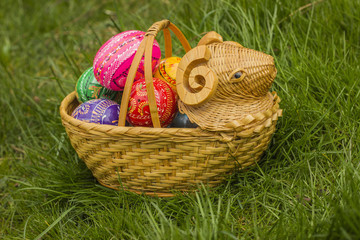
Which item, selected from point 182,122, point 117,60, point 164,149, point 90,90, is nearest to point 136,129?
point 164,149

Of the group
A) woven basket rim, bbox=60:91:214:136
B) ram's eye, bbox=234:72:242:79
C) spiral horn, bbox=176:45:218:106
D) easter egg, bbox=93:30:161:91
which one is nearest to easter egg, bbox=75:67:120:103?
easter egg, bbox=93:30:161:91

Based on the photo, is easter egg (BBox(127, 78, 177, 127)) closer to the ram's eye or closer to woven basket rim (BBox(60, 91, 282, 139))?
woven basket rim (BBox(60, 91, 282, 139))

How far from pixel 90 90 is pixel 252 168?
0.99 metres

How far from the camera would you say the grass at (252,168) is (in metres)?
1.54

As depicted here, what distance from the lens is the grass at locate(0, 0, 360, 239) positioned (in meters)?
1.54

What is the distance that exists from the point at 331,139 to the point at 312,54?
629mm

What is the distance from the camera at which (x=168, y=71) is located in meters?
2.00

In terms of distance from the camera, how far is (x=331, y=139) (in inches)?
75.2

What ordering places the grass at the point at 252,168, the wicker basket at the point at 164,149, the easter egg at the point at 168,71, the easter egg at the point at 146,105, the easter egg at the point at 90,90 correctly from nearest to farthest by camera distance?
the grass at the point at 252,168 → the wicker basket at the point at 164,149 → the easter egg at the point at 146,105 → the easter egg at the point at 168,71 → the easter egg at the point at 90,90

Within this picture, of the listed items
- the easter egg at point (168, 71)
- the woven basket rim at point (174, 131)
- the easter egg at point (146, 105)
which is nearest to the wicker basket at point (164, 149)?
the woven basket rim at point (174, 131)

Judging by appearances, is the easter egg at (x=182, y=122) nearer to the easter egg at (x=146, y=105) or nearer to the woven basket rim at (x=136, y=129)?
the easter egg at (x=146, y=105)

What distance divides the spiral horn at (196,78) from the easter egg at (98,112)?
0.40 m

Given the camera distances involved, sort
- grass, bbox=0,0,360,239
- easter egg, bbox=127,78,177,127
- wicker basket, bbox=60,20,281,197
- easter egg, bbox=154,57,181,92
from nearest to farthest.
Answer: grass, bbox=0,0,360,239 → wicker basket, bbox=60,20,281,197 → easter egg, bbox=127,78,177,127 → easter egg, bbox=154,57,181,92

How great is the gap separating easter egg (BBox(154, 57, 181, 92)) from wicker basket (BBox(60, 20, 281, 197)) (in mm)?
234
